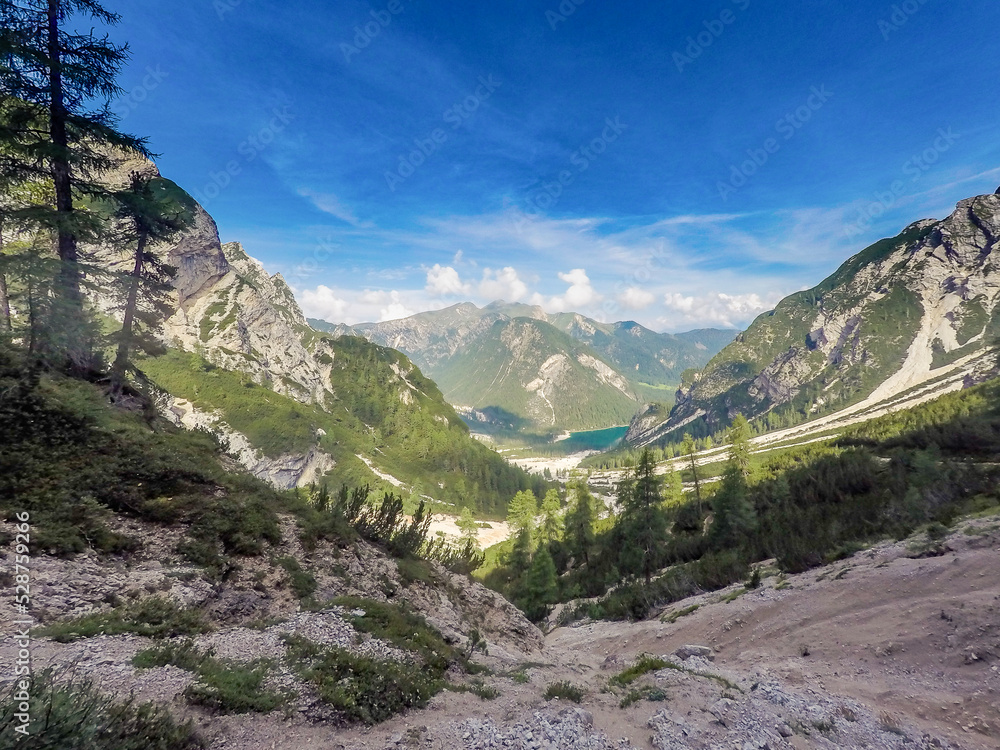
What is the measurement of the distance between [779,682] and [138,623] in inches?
572

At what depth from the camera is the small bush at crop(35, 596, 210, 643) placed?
20.6 feet

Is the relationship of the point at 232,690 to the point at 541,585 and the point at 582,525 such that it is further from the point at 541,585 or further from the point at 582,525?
the point at 582,525

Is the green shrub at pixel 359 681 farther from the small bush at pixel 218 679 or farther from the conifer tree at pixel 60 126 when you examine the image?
the conifer tree at pixel 60 126

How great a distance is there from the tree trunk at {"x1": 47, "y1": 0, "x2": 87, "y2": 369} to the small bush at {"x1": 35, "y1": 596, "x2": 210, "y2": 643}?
44.0ft

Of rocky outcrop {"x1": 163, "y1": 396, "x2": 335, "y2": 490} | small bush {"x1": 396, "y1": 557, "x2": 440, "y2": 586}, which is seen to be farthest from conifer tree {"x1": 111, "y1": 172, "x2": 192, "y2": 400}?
rocky outcrop {"x1": 163, "y1": 396, "x2": 335, "y2": 490}

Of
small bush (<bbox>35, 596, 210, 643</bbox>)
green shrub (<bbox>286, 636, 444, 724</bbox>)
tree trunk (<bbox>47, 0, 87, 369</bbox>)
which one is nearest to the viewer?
small bush (<bbox>35, 596, 210, 643</bbox>)

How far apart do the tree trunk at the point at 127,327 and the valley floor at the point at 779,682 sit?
14.6 metres

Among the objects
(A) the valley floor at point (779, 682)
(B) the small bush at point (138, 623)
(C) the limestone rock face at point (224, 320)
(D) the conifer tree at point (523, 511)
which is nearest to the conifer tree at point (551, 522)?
(D) the conifer tree at point (523, 511)

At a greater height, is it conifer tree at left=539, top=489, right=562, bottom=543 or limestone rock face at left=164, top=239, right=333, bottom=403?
limestone rock face at left=164, top=239, right=333, bottom=403

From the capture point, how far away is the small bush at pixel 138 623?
20.6 feet

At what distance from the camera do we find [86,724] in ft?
12.2

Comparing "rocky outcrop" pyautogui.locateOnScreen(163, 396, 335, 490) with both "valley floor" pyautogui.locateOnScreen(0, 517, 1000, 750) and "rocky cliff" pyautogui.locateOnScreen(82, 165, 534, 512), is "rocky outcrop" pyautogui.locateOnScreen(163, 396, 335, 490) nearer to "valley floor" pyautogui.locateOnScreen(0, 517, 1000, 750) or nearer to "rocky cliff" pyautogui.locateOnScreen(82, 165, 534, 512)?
"rocky cliff" pyautogui.locateOnScreen(82, 165, 534, 512)

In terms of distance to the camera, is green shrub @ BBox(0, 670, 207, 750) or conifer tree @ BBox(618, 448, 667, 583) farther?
conifer tree @ BBox(618, 448, 667, 583)

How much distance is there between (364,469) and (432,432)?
171 ft
